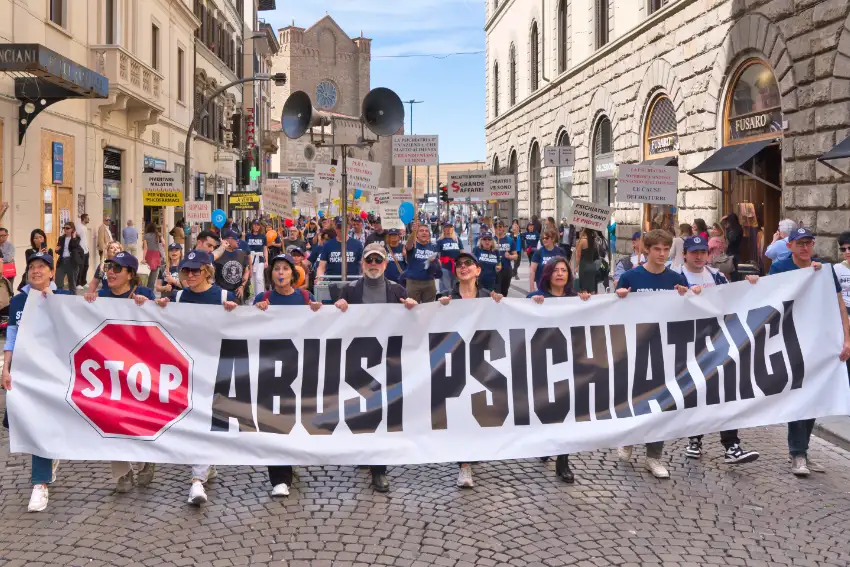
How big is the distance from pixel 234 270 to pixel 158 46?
67.0ft

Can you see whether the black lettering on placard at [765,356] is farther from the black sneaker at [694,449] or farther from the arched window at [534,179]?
the arched window at [534,179]

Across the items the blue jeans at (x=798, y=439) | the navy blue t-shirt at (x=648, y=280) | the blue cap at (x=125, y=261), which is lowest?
the blue jeans at (x=798, y=439)

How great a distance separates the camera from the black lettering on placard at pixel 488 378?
5984mm

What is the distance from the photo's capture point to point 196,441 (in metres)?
5.76

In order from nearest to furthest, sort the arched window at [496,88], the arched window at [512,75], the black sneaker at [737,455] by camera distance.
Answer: the black sneaker at [737,455], the arched window at [512,75], the arched window at [496,88]

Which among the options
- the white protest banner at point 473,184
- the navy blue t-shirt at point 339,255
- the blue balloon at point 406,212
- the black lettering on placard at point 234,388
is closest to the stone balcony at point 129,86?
the blue balloon at point 406,212

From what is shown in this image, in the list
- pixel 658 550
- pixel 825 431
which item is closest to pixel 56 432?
pixel 658 550

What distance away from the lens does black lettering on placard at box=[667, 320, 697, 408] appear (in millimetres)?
6227

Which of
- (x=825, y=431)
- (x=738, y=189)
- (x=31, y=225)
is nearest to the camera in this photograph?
(x=825, y=431)

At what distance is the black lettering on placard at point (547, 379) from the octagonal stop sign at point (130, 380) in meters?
2.32

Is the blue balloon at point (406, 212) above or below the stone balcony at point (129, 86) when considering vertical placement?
below

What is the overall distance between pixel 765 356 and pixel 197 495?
159 inches

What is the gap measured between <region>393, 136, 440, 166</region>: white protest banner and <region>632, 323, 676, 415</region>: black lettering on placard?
1135cm

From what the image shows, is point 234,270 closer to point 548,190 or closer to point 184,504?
point 184,504
